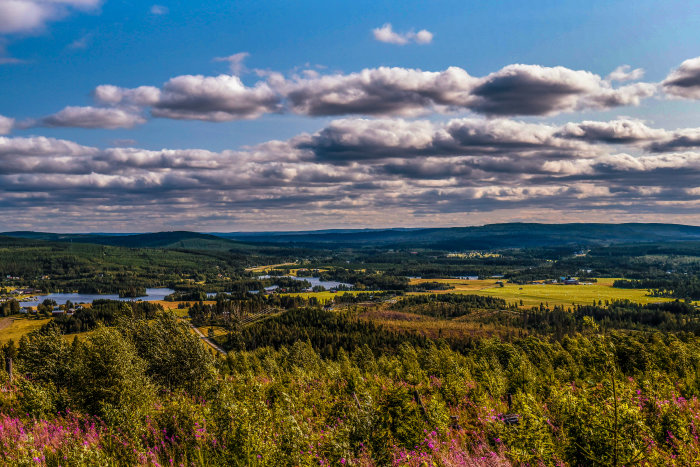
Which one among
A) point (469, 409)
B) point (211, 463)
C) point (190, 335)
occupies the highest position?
point (211, 463)

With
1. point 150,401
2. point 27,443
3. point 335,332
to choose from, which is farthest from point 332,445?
point 335,332

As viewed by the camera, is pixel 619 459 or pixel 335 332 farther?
pixel 335 332

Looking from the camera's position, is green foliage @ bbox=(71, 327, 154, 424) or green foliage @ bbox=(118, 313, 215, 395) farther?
green foliage @ bbox=(118, 313, 215, 395)

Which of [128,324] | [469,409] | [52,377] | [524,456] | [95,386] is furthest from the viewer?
[128,324]

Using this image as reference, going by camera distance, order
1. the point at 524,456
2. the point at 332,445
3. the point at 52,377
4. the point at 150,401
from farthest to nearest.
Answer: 1. the point at 52,377
2. the point at 150,401
3. the point at 332,445
4. the point at 524,456

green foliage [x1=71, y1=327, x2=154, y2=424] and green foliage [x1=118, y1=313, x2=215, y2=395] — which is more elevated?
green foliage [x1=71, y1=327, x2=154, y2=424]

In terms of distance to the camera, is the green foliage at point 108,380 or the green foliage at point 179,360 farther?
the green foliage at point 179,360

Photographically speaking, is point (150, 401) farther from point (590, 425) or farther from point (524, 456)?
point (590, 425)

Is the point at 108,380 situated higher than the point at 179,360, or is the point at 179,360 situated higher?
the point at 108,380

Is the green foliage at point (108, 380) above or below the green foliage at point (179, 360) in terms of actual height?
above

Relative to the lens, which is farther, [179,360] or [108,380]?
[179,360]

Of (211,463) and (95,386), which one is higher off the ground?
(211,463)
